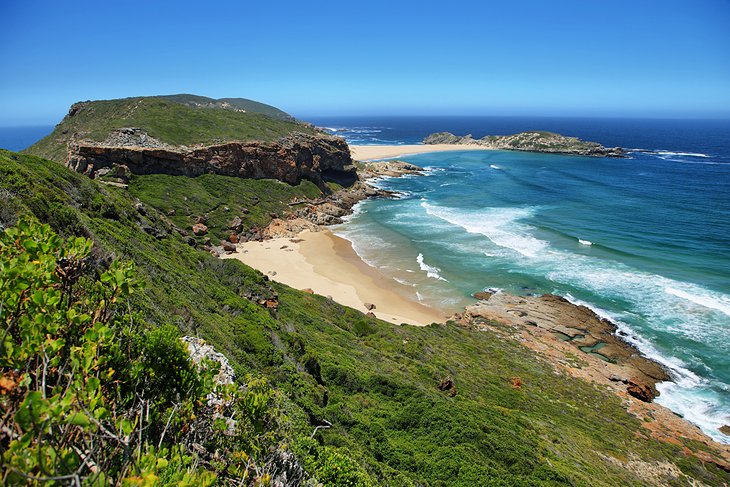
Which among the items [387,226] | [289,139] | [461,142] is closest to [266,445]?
[387,226]

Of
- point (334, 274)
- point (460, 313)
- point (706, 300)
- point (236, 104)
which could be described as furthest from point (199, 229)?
point (236, 104)

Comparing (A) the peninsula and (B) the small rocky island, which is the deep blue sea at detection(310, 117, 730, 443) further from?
(B) the small rocky island

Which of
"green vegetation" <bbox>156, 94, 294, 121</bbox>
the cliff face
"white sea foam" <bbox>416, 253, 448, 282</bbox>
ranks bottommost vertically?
"white sea foam" <bbox>416, 253, 448, 282</bbox>

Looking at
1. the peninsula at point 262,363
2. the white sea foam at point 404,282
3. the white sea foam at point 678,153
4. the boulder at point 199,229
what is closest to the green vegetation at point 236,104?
the peninsula at point 262,363

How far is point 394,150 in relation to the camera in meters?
128

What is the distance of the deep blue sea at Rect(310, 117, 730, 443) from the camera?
26.1 meters

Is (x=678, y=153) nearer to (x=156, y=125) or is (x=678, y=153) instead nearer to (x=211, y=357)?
(x=156, y=125)

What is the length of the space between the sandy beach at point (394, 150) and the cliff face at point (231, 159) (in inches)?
1580

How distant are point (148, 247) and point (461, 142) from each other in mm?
140387

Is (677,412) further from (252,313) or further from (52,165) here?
(52,165)

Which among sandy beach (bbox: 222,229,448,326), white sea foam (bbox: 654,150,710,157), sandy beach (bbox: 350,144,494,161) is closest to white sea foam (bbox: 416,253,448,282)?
sandy beach (bbox: 222,229,448,326)

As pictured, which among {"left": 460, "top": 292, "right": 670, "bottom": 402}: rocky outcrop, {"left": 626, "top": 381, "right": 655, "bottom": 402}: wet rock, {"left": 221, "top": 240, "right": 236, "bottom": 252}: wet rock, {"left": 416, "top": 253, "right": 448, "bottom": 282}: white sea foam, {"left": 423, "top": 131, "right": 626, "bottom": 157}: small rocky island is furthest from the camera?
{"left": 423, "top": 131, "right": 626, "bottom": 157}: small rocky island

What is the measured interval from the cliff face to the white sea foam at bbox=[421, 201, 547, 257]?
17.9 m

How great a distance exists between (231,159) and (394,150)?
3267 inches
